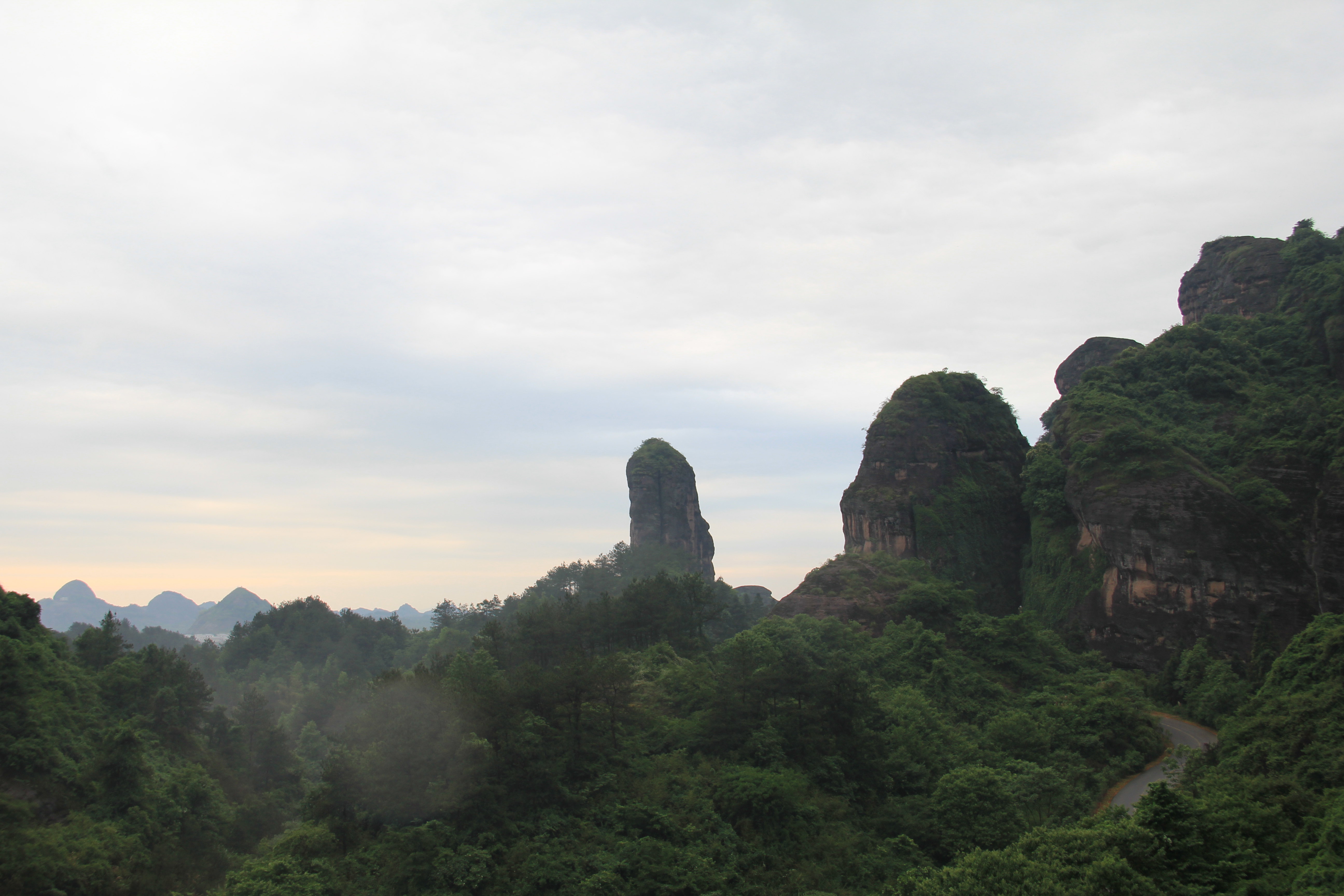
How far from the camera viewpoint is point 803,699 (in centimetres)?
3303

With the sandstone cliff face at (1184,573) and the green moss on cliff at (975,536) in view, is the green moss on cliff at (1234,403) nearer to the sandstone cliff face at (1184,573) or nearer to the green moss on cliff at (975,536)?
the sandstone cliff face at (1184,573)

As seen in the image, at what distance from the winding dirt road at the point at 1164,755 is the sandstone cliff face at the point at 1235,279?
43.2 m

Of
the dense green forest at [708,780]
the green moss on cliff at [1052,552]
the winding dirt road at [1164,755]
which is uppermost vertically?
the green moss on cliff at [1052,552]

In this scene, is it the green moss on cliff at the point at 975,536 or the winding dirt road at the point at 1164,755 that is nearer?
the winding dirt road at the point at 1164,755

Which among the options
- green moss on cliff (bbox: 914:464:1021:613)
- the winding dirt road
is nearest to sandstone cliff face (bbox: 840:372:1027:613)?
green moss on cliff (bbox: 914:464:1021:613)

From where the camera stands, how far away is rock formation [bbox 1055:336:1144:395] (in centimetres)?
8094

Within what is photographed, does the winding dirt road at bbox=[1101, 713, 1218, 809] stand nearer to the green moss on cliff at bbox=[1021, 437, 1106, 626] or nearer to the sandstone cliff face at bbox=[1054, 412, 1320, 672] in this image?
the sandstone cliff face at bbox=[1054, 412, 1320, 672]

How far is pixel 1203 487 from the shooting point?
1886 inches

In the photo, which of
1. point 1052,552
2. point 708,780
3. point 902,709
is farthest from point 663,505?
point 708,780

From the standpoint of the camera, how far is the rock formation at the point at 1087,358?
3187 inches

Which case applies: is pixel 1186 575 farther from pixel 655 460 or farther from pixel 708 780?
pixel 655 460

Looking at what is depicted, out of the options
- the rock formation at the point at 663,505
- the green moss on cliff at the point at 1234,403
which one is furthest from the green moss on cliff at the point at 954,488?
the rock formation at the point at 663,505

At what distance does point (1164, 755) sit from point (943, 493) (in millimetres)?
30322

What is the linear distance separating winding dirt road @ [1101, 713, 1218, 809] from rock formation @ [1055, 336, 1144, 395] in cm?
4582
